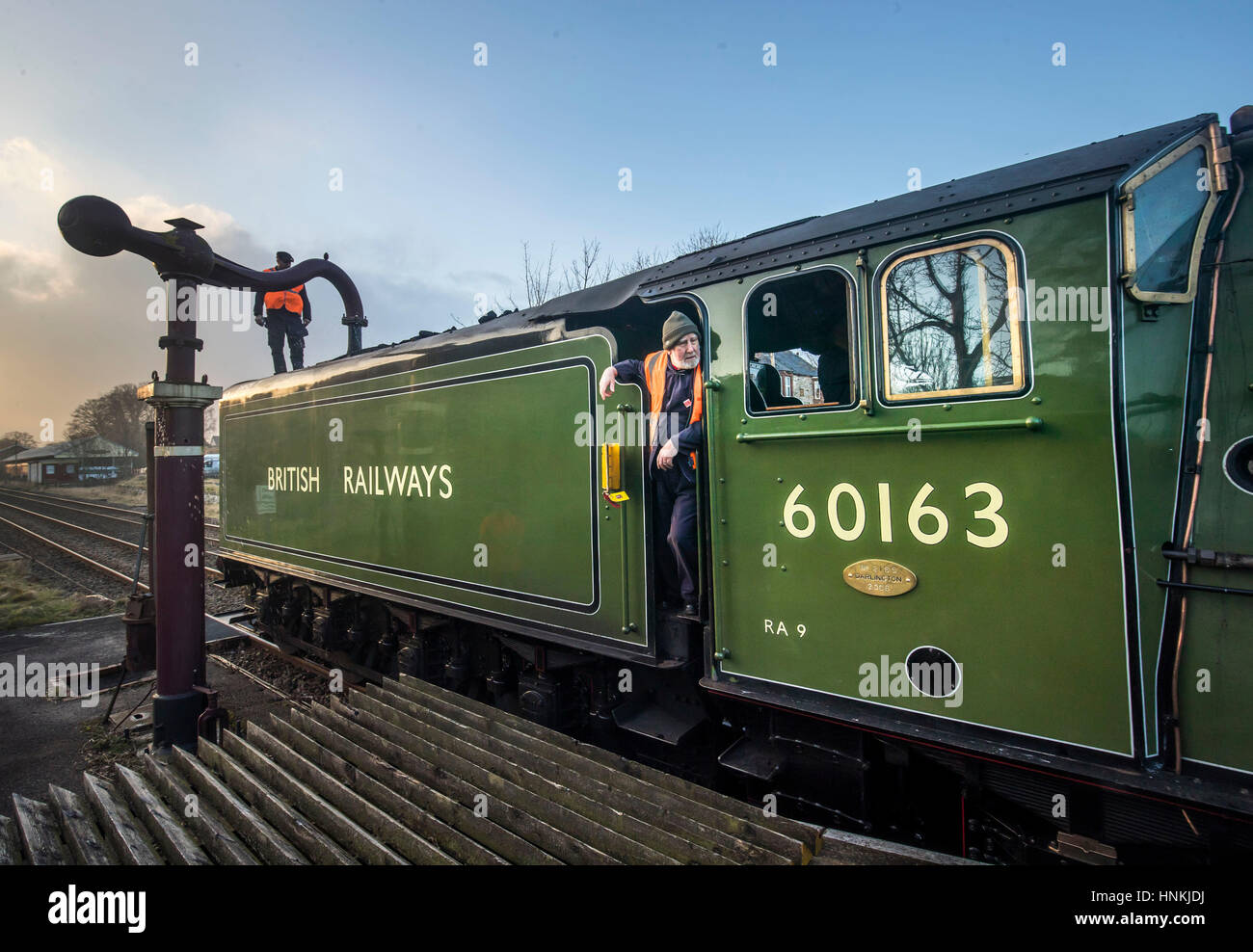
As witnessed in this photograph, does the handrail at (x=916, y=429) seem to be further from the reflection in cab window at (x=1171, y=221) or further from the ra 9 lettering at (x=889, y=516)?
the reflection in cab window at (x=1171, y=221)

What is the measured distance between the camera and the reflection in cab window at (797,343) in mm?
3305

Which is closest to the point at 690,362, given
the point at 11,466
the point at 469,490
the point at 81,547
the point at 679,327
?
the point at 679,327

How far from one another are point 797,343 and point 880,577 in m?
1.32

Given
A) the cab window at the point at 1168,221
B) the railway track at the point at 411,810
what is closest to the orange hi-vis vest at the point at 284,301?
the railway track at the point at 411,810

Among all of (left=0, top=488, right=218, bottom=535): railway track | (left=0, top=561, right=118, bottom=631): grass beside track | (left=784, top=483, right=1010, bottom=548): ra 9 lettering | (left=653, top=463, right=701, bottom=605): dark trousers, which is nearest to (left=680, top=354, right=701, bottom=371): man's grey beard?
(left=653, top=463, right=701, bottom=605): dark trousers

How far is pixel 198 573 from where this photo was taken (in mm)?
5164

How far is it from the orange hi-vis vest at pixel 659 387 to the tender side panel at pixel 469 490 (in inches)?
13.1

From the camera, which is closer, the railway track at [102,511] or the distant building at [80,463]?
the railway track at [102,511]

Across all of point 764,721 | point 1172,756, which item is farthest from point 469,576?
point 1172,756

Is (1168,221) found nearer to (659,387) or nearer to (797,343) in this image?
(797,343)

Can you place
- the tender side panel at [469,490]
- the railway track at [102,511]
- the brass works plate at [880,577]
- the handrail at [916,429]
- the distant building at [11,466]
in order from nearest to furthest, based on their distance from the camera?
1. the handrail at [916,429]
2. the brass works plate at [880,577]
3. the tender side panel at [469,490]
4. the railway track at [102,511]
5. the distant building at [11,466]

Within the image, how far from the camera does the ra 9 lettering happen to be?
2.72 metres

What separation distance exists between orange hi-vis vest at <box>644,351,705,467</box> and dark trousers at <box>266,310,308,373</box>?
648 centimetres
